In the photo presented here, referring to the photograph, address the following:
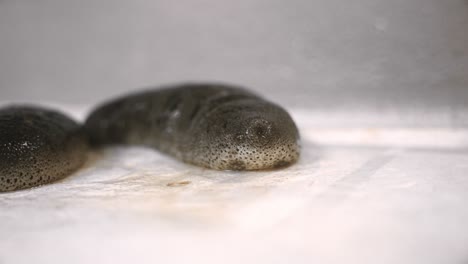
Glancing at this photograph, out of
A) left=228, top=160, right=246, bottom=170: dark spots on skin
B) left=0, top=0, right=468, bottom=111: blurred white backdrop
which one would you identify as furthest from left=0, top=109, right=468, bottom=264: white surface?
left=0, top=0, right=468, bottom=111: blurred white backdrop

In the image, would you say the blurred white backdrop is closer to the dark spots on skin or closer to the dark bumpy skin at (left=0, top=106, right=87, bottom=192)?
the dark spots on skin

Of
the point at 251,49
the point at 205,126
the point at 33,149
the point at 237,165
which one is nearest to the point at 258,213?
the point at 237,165

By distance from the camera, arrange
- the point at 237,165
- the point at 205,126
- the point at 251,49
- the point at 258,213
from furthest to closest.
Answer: the point at 251,49
the point at 205,126
the point at 237,165
the point at 258,213

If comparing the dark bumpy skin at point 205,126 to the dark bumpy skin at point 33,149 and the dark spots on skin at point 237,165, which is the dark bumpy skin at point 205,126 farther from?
the dark bumpy skin at point 33,149

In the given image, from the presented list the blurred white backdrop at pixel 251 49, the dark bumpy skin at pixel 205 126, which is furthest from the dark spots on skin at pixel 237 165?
the blurred white backdrop at pixel 251 49

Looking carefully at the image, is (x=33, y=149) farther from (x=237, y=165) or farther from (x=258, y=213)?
(x=258, y=213)

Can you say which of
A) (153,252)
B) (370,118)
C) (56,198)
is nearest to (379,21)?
(370,118)
